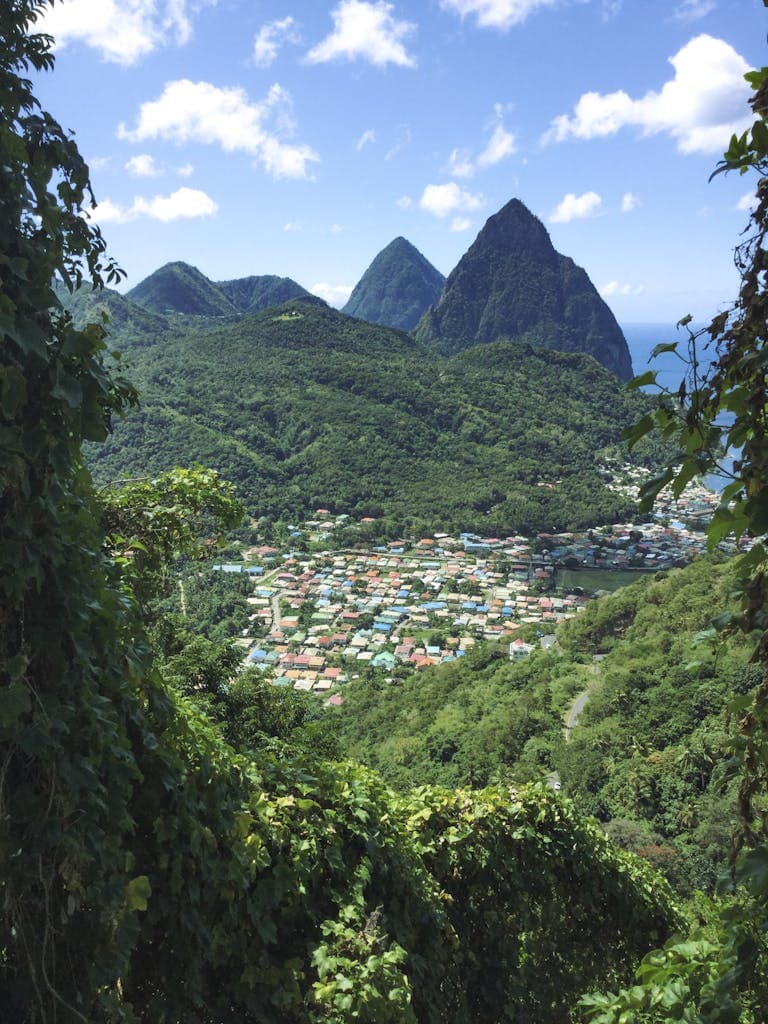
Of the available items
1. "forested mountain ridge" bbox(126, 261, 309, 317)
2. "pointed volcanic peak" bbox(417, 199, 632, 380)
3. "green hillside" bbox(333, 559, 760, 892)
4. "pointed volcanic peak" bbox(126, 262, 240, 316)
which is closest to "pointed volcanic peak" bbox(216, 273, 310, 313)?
"forested mountain ridge" bbox(126, 261, 309, 317)

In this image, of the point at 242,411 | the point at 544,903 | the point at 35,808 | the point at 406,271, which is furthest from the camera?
the point at 406,271

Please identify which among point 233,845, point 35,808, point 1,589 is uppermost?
point 1,589

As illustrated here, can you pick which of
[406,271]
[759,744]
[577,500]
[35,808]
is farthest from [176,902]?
[406,271]

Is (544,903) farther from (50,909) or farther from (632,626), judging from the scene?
(632,626)

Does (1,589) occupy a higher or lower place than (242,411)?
lower

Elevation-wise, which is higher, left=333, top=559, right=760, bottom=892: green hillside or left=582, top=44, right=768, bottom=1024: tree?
left=582, top=44, right=768, bottom=1024: tree

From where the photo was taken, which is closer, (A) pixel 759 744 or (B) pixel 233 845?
(A) pixel 759 744

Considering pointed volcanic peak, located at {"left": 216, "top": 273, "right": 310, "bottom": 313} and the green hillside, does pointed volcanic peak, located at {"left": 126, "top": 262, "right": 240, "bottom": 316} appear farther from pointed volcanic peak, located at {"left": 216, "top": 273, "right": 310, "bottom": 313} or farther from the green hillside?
the green hillside

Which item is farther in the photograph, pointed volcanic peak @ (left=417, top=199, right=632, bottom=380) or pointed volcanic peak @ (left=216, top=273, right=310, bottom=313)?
pointed volcanic peak @ (left=216, top=273, right=310, bottom=313)
